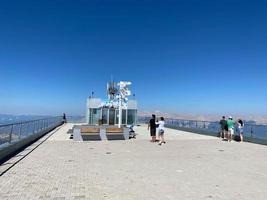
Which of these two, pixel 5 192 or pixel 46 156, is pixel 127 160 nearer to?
pixel 46 156

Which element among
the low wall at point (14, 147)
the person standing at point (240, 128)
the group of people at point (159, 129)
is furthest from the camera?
the person standing at point (240, 128)

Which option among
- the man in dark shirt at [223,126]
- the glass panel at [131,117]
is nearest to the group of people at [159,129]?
the man in dark shirt at [223,126]

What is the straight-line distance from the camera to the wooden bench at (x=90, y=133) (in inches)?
766

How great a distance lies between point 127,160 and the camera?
1156 centimetres

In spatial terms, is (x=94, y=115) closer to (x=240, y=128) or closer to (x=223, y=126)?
(x=223, y=126)

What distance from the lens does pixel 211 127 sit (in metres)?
24.2

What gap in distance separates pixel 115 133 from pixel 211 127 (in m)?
8.50

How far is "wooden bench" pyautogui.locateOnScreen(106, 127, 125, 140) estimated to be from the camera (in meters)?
20.0

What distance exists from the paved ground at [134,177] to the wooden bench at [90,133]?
6.57 m

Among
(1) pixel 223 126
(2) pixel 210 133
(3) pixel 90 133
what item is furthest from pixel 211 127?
(3) pixel 90 133

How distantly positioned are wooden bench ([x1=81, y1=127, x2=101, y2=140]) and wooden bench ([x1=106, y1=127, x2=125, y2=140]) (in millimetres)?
682

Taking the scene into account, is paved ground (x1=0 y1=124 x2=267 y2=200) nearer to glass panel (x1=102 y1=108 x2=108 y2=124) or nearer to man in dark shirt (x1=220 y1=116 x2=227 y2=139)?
man in dark shirt (x1=220 y1=116 x2=227 y2=139)

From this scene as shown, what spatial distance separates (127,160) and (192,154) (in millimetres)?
3397

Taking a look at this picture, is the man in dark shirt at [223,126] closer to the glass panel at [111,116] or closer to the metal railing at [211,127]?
the metal railing at [211,127]
